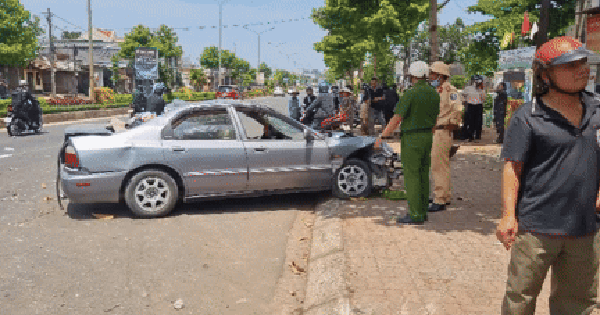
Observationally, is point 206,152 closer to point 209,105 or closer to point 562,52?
point 209,105

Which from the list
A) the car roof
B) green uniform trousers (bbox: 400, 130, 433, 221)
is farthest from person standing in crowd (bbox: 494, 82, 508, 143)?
green uniform trousers (bbox: 400, 130, 433, 221)

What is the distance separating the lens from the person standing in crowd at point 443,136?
709cm

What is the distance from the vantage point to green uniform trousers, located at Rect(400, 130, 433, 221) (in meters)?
6.37

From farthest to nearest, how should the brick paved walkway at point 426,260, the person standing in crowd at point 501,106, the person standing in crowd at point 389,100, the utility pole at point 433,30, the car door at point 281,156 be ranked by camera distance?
1. the person standing in crowd at point 389,100
2. the person standing in crowd at point 501,106
3. the utility pole at point 433,30
4. the car door at point 281,156
5. the brick paved walkway at point 426,260

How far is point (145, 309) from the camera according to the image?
14.4ft

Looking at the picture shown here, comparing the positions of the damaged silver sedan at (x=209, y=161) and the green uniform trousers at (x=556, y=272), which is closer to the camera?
the green uniform trousers at (x=556, y=272)

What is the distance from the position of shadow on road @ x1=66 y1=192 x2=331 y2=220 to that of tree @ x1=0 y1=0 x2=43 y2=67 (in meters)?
44.6

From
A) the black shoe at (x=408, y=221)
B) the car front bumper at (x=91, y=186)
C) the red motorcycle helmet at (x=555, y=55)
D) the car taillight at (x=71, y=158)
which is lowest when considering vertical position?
the black shoe at (x=408, y=221)

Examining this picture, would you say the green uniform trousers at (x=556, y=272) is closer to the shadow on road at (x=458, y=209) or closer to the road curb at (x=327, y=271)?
the road curb at (x=327, y=271)

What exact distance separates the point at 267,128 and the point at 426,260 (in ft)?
13.4

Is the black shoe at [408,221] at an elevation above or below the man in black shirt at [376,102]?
below

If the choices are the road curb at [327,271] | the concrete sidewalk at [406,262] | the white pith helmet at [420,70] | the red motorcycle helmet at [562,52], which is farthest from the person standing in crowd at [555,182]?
the white pith helmet at [420,70]

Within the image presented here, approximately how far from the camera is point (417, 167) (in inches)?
252

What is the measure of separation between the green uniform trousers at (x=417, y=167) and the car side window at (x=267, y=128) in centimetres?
207
